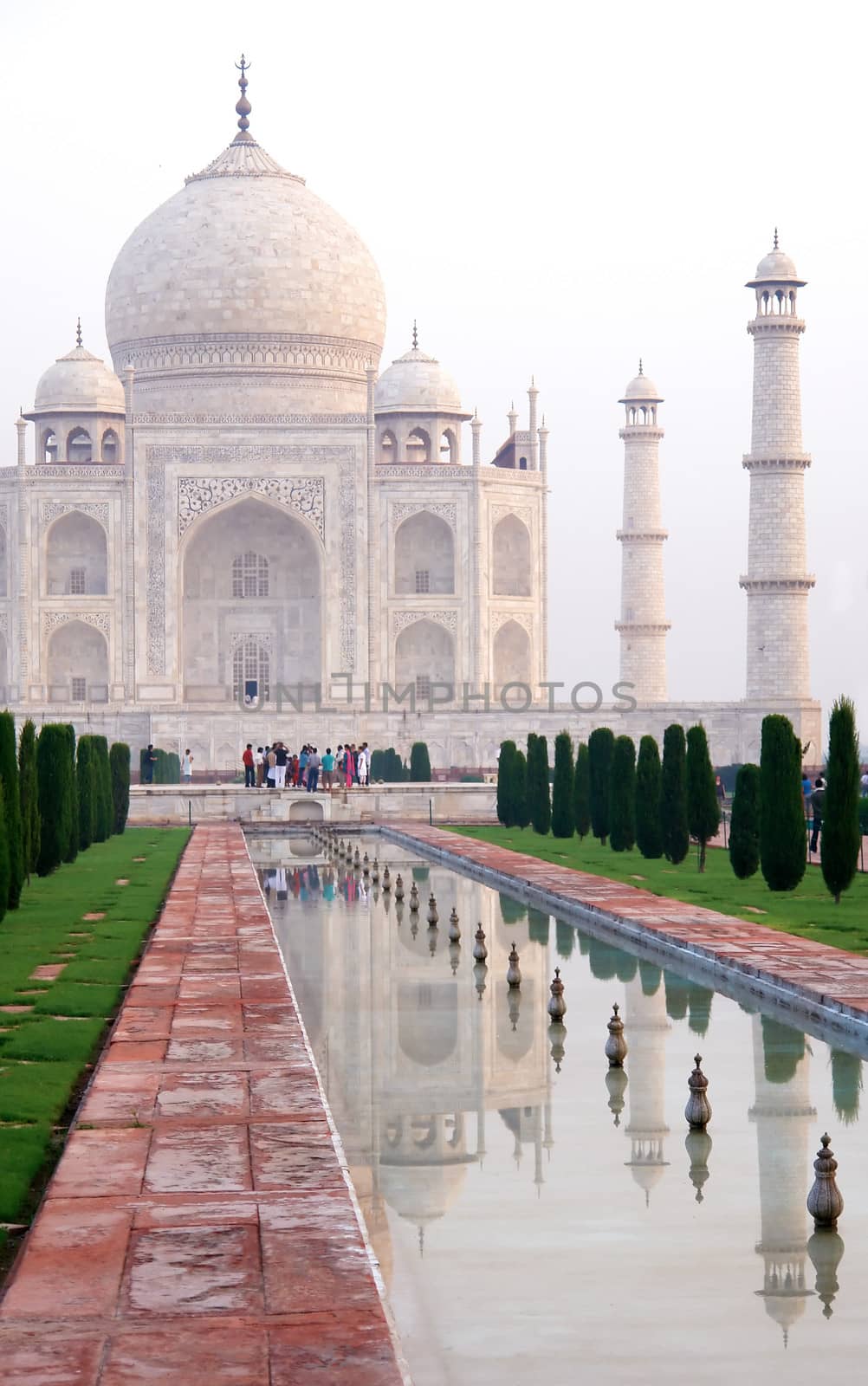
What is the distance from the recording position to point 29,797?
12734 mm

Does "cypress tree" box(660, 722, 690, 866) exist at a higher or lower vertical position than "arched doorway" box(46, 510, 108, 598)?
lower

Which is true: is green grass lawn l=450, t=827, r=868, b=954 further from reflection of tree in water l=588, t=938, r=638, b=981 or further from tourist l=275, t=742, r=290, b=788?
tourist l=275, t=742, r=290, b=788

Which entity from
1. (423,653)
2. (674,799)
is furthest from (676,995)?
(423,653)

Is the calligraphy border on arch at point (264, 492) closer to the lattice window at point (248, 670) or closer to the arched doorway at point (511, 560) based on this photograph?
the lattice window at point (248, 670)

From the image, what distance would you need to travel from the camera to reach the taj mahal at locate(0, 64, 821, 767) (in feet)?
101

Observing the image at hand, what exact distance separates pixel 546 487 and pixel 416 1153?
30.7 metres

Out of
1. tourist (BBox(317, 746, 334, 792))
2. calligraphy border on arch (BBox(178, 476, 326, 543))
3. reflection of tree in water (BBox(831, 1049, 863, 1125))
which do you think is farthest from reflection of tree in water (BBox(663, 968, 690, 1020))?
calligraphy border on arch (BBox(178, 476, 326, 543))

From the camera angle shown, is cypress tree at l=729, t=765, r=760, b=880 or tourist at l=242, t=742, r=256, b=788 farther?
tourist at l=242, t=742, r=256, b=788

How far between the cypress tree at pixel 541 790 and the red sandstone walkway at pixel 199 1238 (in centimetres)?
1387

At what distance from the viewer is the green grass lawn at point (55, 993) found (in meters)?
4.86

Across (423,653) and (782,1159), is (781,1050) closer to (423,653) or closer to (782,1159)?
(782,1159)

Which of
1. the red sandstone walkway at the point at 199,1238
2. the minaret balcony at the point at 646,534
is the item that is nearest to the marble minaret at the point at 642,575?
the minaret balcony at the point at 646,534

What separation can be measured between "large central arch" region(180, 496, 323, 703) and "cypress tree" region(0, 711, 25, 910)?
896 inches

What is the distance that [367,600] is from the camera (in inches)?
1320
